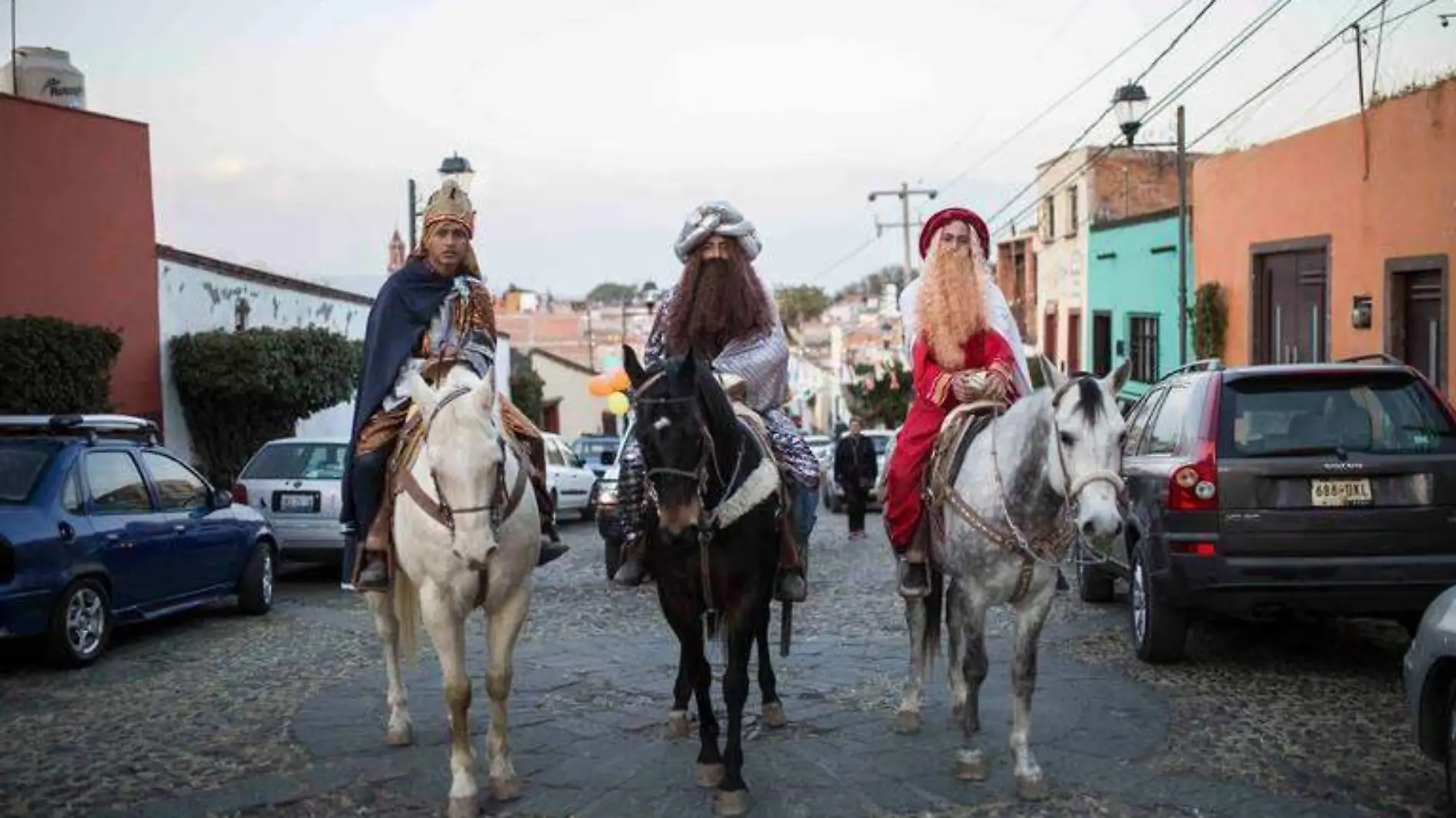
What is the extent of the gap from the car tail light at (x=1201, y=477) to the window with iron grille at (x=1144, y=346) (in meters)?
18.9

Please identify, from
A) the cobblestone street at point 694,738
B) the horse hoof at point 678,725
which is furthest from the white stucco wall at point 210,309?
the horse hoof at point 678,725

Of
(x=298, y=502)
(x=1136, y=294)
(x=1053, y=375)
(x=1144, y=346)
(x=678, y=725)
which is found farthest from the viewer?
(x=1136, y=294)

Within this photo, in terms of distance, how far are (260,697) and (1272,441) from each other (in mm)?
6305

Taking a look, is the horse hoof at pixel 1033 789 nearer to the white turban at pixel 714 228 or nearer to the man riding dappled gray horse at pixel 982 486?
the man riding dappled gray horse at pixel 982 486

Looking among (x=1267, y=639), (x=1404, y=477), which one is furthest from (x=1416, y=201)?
(x=1404, y=477)

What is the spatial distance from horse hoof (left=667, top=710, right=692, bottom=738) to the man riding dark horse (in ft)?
4.00

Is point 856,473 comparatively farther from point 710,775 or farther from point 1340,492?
point 710,775

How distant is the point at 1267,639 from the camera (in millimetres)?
9641

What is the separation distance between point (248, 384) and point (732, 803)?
1381 cm

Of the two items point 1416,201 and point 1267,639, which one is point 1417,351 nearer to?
point 1416,201

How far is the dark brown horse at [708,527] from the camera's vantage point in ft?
17.3

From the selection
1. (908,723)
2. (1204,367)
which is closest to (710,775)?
(908,723)

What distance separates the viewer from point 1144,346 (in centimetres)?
2722

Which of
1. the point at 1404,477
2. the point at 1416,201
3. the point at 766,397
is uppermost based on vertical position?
the point at 1416,201
